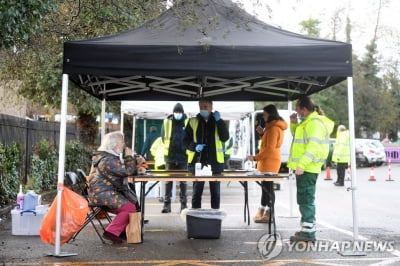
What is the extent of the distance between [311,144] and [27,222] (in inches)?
173

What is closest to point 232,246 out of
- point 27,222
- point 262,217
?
point 262,217

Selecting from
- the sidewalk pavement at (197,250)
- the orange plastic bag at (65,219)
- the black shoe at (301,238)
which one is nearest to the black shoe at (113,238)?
the sidewalk pavement at (197,250)

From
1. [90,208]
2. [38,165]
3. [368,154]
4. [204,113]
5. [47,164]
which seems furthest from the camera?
[368,154]

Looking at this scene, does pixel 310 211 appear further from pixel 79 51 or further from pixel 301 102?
pixel 79 51

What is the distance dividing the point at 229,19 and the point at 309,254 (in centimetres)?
335

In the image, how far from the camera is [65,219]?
267 inches

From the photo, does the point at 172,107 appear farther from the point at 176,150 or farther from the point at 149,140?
the point at 176,150

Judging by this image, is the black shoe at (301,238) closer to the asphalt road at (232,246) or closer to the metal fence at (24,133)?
the asphalt road at (232,246)

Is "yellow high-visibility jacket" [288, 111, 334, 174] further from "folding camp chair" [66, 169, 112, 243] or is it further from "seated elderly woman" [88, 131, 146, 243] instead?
"folding camp chair" [66, 169, 112, 243]

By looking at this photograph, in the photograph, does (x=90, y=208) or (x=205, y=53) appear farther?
(x=90, y=208)

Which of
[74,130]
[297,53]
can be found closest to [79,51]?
[297,53]

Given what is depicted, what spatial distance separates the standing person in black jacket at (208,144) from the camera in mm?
8586

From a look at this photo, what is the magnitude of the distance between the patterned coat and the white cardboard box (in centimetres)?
138

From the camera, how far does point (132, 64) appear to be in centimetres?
667
